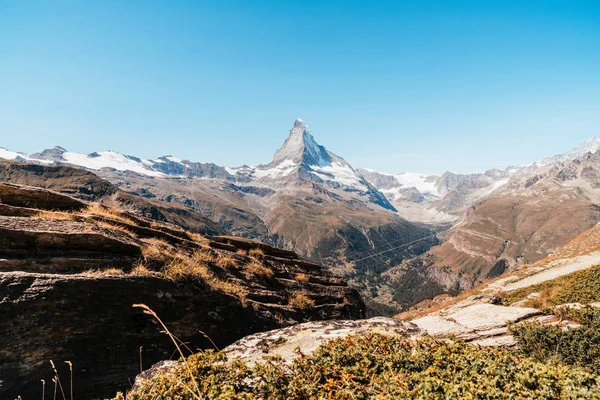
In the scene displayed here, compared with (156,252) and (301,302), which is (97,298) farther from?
(301,302)

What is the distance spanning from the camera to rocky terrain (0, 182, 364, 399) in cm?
1037

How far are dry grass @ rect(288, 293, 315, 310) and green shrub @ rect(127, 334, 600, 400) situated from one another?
13112 millimetres

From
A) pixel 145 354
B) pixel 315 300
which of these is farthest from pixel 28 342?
pixel 315 300

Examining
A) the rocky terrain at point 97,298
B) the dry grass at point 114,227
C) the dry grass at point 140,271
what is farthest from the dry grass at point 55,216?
the dry grass at point 140,271

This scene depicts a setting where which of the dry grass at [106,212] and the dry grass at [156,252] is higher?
the dry grass at [106,212]

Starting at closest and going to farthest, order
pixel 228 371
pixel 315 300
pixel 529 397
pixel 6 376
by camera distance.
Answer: pixel 529 397, pixel 228 371, pixel 6 376, pixel 315 300

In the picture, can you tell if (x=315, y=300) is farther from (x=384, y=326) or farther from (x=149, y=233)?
(x=149, y=233)

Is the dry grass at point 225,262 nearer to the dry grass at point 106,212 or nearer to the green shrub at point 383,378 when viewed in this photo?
the dry grass at point 106,212

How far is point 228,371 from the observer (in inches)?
289

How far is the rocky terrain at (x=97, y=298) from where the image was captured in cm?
1037

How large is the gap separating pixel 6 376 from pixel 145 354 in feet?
14.2

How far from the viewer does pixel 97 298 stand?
1186 centimetres

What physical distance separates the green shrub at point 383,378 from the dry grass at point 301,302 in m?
13.1

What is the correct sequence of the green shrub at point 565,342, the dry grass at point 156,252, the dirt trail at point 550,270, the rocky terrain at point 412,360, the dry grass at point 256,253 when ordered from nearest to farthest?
the rocky terrain at point 412,360 < the green shrub at point 565,342 < the dry grass at point 156,252 < the dry grass at point 256,253 < the dirt trail at point 550,270
